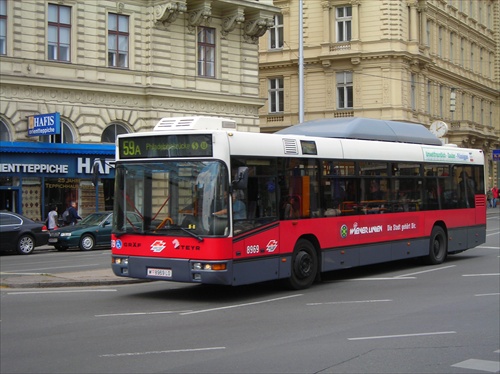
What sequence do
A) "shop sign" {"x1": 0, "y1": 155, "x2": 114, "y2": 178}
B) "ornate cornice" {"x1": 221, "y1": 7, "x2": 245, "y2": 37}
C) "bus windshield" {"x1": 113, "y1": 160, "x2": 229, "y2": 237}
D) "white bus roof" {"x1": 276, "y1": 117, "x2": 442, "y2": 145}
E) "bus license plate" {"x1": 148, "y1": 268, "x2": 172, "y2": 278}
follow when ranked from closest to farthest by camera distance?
"bus windshield" {"x1": 113, "y1": 160, "x2": 229, "y2": 237}, "bus license plate" {"x1": 148, "y1": 268, "x2": 172, "y2": 278}, "white bus roof" {"x1": 276, "y1": 117, "x2": 442, "y2": 145}, "shop sign" {"x1": 0, "y1": 155, "x2": 114, "y2": 178}, "ornate cornice" {"x1": 221, "y1": 7, "x2": 245, "y2": 37}

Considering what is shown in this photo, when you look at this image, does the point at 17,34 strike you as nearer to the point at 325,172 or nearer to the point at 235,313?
the point at 325,172

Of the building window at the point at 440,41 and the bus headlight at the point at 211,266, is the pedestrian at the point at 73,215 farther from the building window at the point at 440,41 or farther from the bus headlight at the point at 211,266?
the building window at the point at 440,41

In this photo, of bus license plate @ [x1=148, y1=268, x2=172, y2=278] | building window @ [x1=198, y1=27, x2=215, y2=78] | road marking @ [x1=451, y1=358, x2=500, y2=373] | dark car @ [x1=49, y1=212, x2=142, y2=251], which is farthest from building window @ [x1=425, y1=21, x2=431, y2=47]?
road marking @ [x1=451, y1=358, x2=500, y2=373]

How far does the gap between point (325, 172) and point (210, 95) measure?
22286 mm

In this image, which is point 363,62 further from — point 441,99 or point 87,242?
point 87,242

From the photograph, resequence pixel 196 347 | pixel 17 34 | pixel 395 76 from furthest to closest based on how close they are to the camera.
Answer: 1. pixel 395 76
2. pixel 17 34
3. pixel 196 347

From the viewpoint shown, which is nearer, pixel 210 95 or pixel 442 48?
pixel 210 95

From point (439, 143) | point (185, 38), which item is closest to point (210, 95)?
point (185, 38)

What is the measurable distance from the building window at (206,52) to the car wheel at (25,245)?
1373cm

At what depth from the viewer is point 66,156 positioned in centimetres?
3381

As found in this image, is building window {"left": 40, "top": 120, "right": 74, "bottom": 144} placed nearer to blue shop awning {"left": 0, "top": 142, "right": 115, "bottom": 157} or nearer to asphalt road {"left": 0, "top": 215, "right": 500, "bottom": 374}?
blue shop awning {"left": 0, "top": 142, "right": 115, "bottom": 157}

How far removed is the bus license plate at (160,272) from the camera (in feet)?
43.7

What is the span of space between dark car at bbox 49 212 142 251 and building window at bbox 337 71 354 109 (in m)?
27.7

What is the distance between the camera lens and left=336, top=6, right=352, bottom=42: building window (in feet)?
175
